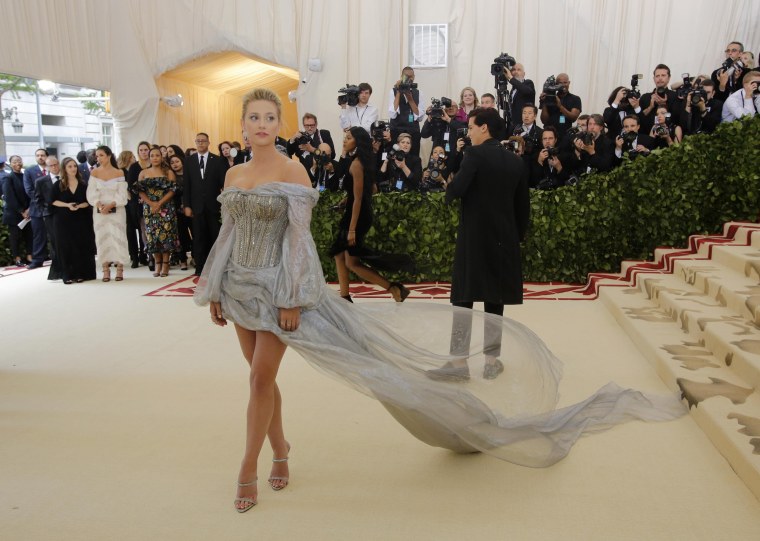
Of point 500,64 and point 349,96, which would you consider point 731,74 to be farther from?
point 349,96

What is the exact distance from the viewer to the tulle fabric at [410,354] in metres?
2.85

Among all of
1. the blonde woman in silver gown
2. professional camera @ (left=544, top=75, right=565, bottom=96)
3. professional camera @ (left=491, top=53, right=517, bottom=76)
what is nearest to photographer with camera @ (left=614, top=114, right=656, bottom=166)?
professional camera @ (left=544, top=75, right=565, bottom=96)

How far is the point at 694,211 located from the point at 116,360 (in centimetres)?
585

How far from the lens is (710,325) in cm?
464

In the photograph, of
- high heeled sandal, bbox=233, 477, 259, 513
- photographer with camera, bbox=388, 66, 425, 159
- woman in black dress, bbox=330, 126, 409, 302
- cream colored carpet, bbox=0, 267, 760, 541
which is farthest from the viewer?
photographer with camera, bbox=388, 66, 425, 159

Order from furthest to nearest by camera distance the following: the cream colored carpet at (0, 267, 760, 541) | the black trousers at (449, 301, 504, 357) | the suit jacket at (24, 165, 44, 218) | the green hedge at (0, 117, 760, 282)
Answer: the suit jacket at (24, 165, 44, 218) < the green hedge at (0, 117, 760, 282) < the black trousers at (449, 301, 504, 357) < the cream colored carpet at (0, 267, 760, 541)

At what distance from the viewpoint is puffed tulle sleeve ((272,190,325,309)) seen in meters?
2.81

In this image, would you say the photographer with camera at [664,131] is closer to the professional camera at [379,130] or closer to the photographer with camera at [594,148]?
the photographer with camera at [594,148]

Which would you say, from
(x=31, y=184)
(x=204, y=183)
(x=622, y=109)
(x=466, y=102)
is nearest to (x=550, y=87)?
(x=622, y=109)

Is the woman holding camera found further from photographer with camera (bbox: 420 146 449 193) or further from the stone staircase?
the stone staircase

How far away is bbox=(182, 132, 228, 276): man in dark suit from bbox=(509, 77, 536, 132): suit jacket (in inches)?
145

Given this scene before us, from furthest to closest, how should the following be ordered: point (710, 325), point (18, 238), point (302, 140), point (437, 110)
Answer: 1. point (18, 238)
2. point (437, 110)
3. point (302, 140)
4. point (710, 325)

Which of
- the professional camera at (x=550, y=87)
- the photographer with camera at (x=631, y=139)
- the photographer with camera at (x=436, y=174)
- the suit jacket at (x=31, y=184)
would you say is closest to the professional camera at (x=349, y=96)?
the photographer with camera at (x=436, y=174)

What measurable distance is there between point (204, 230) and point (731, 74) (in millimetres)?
6600
